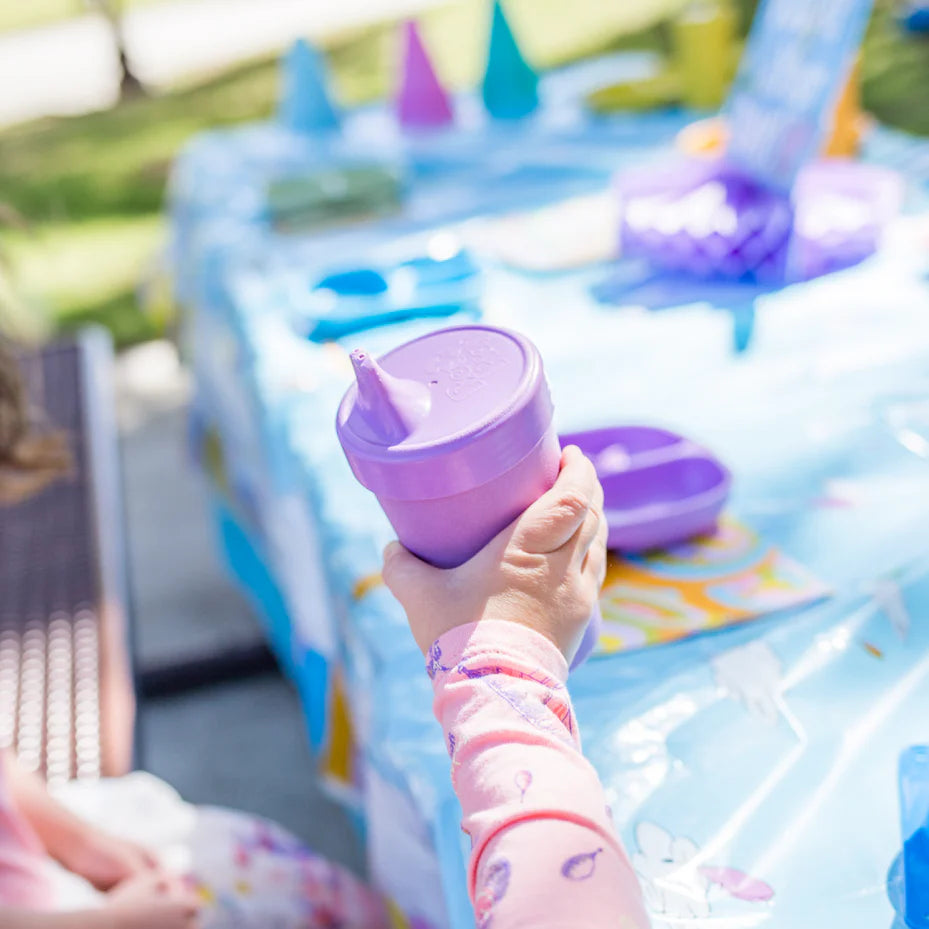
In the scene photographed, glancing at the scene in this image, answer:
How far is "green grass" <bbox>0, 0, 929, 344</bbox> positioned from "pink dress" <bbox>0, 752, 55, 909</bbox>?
2.78m

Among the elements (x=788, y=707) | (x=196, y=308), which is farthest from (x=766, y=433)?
(x=196, y=308)

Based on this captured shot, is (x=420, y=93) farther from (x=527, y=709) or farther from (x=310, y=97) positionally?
(x=527, y=709)

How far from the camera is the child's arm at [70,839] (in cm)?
118

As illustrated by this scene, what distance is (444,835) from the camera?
764 millimetres

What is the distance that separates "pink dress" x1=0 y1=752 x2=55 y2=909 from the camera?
1.09 metres

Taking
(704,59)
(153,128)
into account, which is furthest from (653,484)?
(153,128)

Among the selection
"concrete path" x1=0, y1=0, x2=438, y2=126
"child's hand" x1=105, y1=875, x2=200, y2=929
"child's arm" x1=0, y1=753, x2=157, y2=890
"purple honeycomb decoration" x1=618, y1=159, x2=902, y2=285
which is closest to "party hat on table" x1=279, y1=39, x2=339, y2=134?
"purple honeycomb decoration" x1=618, y1=159, x2=902, y2=285

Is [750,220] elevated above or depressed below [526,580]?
below

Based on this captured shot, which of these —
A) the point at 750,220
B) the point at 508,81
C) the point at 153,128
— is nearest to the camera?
the point at 750,220

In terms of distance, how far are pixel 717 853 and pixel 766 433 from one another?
1.80 ft

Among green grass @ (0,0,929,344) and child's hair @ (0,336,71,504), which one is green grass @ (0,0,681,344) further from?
child's hair @ (0,336,71,504)

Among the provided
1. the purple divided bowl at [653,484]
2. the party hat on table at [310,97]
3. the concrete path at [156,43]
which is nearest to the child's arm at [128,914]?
the purple divided bowl at [653,484]

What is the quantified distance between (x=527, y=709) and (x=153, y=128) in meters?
6.33

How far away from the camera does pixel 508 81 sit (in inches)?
97.7
